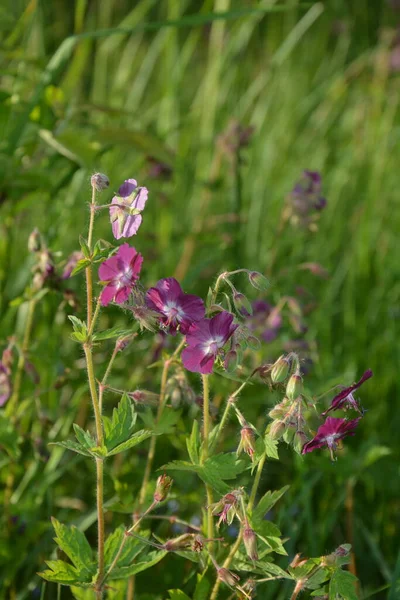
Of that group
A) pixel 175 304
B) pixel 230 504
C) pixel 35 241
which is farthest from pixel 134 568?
pixel 35 241

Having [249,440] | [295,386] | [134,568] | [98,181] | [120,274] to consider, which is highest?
[98,181]

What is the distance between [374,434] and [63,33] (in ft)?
11.0

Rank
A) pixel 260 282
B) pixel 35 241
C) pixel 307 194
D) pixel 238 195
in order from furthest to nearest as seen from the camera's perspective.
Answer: pixel 238 195 < pixel 307 194 < pixel 35 241 < pixel 260 282

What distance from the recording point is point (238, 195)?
8.25ft

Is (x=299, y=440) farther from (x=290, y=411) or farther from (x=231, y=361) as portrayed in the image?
(x=231, y=361)

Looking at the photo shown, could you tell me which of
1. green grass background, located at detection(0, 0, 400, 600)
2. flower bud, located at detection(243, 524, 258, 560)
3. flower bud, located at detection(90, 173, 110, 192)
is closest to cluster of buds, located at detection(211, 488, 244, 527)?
flower bud, located at detection(243, 524, 258, 560)

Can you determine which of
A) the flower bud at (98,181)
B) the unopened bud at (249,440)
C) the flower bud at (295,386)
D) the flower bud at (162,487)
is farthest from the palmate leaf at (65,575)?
the flower bud at (98,181)

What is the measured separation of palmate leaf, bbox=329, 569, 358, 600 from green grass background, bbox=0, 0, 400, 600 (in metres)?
0.24

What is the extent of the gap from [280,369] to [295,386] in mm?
40

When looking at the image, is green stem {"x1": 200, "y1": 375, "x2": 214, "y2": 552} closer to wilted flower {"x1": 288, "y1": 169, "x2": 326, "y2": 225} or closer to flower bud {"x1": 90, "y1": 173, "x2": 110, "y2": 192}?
flower bud {"x1": 90, "y1": 173, "x2": 110, "y2": 192}

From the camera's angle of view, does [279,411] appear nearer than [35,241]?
Yes

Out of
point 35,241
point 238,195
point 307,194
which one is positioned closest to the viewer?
point 35,241

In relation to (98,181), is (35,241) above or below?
below

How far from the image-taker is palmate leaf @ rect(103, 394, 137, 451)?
1.17 meters
